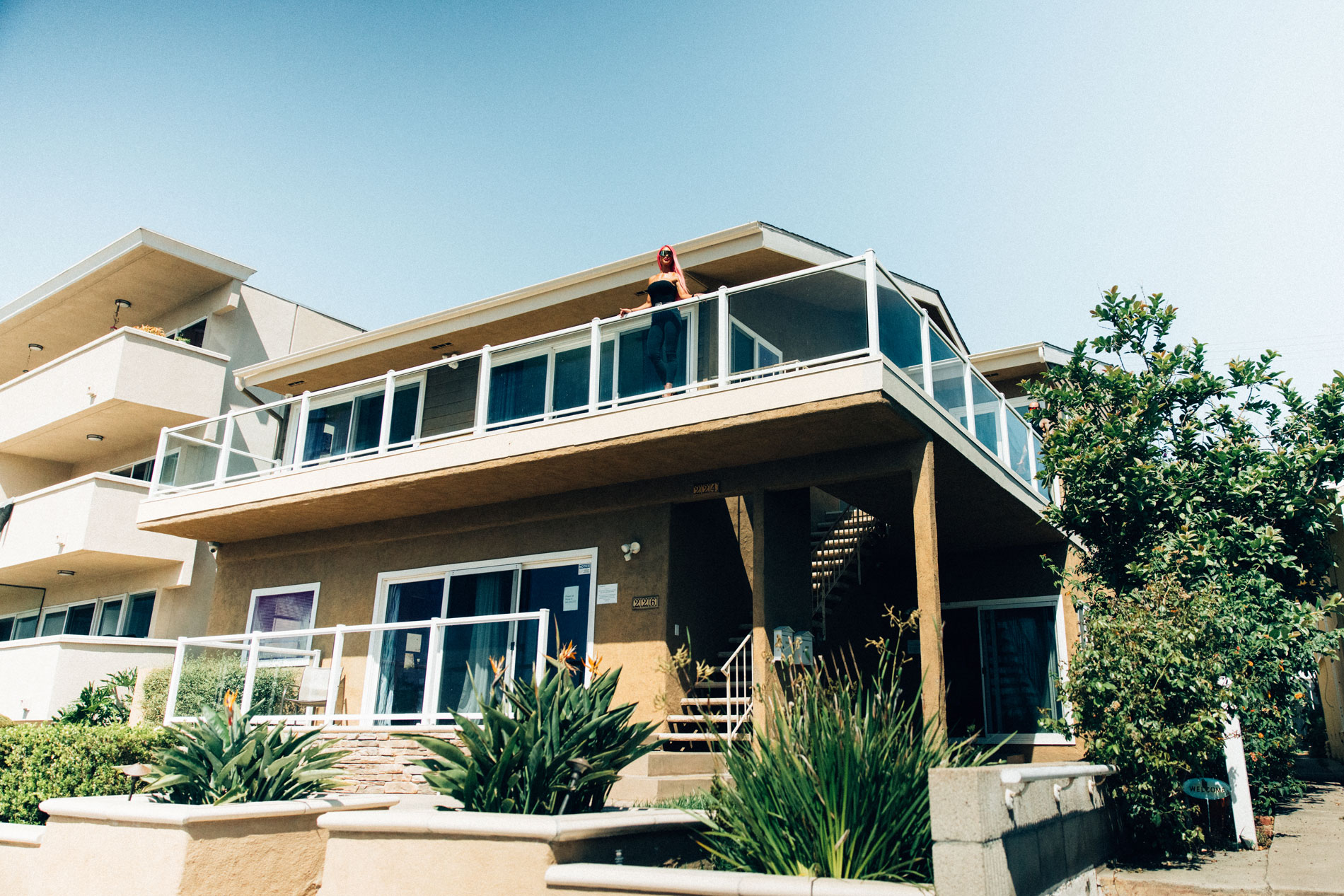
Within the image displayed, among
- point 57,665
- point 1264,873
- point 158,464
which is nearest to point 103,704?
point 57,665

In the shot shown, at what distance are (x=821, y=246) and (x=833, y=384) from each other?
157 inches

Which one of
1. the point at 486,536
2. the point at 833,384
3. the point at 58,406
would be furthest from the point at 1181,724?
the point at 58,406

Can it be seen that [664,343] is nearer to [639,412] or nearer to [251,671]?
[639,412]

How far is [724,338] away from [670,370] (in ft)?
2.43

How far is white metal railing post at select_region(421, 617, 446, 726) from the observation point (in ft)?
31.8

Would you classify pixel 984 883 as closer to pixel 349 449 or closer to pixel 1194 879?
pixel 1194 879

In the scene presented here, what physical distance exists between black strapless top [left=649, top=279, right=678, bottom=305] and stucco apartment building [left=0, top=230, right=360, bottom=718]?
26.1 feet

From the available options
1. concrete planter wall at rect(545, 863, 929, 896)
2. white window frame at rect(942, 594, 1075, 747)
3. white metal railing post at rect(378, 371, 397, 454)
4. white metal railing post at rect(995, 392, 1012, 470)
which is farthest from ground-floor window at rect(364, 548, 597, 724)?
white window frame at rect(942, 594, 1075, 747)

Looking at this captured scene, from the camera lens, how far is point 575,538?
11570 mm

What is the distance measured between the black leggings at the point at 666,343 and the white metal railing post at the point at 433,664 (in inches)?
135

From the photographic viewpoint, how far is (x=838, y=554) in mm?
13398

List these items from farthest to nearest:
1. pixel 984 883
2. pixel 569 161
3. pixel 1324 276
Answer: pixel 1324 276 < pixel 569 161 < pixel 984 883

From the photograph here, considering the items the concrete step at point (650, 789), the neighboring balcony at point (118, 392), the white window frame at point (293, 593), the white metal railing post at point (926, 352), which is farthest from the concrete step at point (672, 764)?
the neighboring balcony at point (118, 392)

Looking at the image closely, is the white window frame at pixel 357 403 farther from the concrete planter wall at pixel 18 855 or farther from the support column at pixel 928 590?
the support column at pixel 928 590
